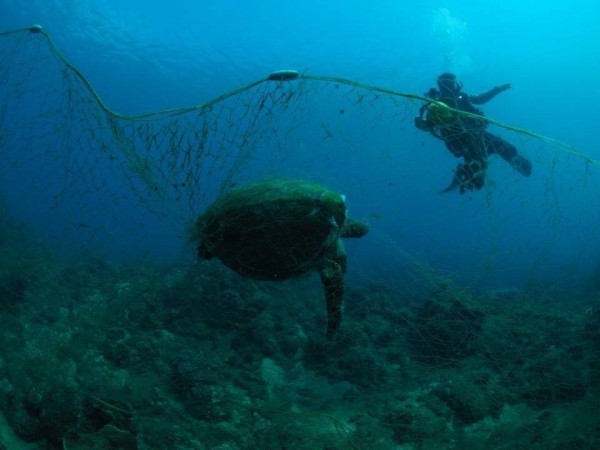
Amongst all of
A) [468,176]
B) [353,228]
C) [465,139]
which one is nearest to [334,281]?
[353,228]

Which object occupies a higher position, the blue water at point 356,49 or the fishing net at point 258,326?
the blue water at point 356,49

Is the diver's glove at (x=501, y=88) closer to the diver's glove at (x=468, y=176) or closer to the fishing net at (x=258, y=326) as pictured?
the fishing net at (x=258, y=326)

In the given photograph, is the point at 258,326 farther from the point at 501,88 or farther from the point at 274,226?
the point at 501,88

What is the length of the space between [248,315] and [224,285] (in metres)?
1.60

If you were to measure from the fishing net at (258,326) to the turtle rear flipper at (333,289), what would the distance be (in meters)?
1.06

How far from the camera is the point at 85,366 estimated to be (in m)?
6.74

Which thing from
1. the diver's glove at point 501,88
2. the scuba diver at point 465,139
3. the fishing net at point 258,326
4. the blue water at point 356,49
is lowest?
the fishing net at point 258,326

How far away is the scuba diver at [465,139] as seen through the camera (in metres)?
5.83

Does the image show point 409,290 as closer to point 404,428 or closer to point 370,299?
point 370,299

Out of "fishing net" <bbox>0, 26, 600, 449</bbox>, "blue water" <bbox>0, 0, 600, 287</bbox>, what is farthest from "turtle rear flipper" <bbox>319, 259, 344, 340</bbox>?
"blue water" <bbox>0, 0, 600, 287</bbox>

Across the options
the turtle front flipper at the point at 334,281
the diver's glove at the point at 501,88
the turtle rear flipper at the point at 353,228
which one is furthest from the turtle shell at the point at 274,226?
the diver's glove at the point at 501,88

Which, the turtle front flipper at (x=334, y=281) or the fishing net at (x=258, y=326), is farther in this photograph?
the turtle front flipper at (x=334, y=281)

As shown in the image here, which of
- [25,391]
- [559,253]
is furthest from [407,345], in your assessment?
[559,253]

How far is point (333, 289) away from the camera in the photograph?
18.7 ft
